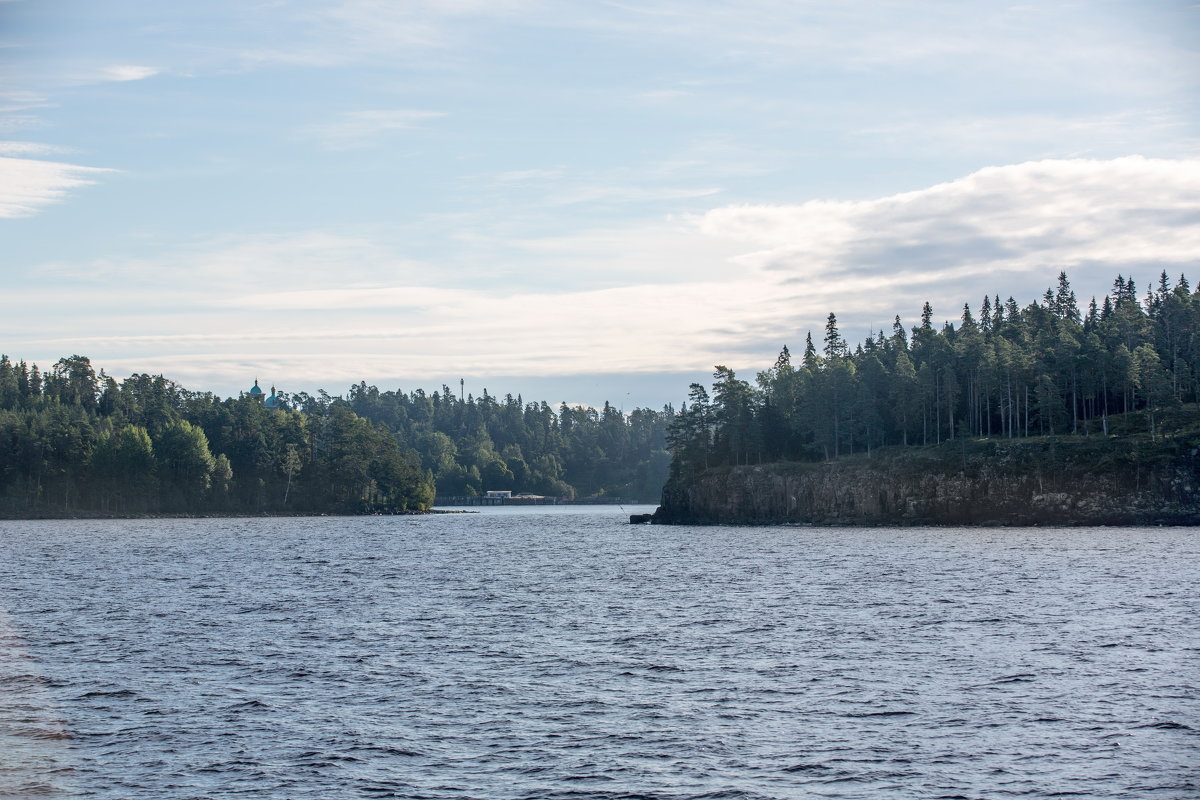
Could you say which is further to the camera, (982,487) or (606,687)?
(982,487)

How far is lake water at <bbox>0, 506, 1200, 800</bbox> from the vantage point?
26.3 meters

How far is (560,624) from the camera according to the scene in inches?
2060

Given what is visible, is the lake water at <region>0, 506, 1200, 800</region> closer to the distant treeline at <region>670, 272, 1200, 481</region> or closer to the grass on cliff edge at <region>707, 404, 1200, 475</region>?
the grass on cliff edge at <region>707, 404, 1200, 475</region>

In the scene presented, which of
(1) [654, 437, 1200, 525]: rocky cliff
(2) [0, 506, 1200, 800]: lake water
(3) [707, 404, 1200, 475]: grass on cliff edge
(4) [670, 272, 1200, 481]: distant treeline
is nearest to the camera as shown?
(2) [0, 506, 1200, 800]: lake water

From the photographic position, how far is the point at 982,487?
519 feet

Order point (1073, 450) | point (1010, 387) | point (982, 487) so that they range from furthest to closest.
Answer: point (1010, 387) → point (982, 487) → point (1073, 450)

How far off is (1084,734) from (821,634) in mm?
19034

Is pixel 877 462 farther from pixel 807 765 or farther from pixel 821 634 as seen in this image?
pixel 807 765

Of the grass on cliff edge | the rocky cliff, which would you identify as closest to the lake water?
the rocky cliff

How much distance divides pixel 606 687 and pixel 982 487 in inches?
5293

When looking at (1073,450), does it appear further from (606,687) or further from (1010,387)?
(606,687)

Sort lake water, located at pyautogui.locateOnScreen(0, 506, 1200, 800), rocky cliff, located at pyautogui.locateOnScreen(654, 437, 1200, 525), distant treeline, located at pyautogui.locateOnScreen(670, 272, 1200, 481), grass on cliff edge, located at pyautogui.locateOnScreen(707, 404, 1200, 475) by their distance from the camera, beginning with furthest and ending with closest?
distant treeline, located at pyautogui.locateOnScreen(670, 272, 1200, 481), grass on cliff edge, located at pyautogui.locateOnScreen(707, 404, 1200, 475), rocky cliff, located at pyautogui.locateOnScreen(654, 437, 1200, 525), lake water, located at pyautogui.locateOnScreen(0, 506, 1200, 800)

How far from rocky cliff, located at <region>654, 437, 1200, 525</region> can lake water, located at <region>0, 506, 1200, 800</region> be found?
Result: 249 ft

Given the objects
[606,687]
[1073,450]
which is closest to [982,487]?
[1073,450]
